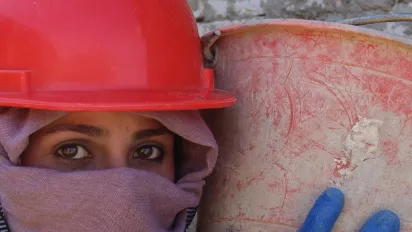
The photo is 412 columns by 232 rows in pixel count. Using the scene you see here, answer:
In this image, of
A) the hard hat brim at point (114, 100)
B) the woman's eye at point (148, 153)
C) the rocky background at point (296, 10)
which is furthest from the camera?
the rocky background at point (296, 10)

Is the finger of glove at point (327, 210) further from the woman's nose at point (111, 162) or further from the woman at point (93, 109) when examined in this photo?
the woman's nose at point (111, 162)

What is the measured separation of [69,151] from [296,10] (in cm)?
120

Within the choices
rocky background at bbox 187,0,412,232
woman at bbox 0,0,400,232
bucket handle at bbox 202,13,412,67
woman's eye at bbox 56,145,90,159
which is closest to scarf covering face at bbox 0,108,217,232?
woman at bbox 0,0,400,232

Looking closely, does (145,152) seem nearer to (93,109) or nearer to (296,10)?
(93,109)

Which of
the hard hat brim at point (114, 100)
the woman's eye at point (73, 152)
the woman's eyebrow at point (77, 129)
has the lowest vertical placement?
the woman's eye at point (73, 152)

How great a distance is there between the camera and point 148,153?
1461 mm

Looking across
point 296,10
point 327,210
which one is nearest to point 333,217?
point 327,210

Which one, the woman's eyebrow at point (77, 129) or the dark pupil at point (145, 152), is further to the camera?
the dark pupil at point (145, 152)

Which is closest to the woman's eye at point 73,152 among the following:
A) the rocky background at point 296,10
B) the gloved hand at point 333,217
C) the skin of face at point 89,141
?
the skin of face at point 89,141

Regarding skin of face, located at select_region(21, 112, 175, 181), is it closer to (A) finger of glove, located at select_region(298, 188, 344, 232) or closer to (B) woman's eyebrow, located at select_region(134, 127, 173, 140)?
(B) woman's eyebrow, located at select_region(134, 127, 173, 140)

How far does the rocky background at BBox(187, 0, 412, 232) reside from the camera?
85.7 inches

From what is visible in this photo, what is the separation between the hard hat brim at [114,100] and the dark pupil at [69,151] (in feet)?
0.56

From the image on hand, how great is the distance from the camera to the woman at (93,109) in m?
1.21

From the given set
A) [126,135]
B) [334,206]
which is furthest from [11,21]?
[334,206]
